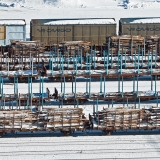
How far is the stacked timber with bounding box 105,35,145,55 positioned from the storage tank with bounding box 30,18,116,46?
375cm

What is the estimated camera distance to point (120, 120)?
2759 cm

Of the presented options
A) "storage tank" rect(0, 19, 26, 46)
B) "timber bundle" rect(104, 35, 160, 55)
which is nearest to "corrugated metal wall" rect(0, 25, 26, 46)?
"storage tank" rect(0, 19, 26, 46)

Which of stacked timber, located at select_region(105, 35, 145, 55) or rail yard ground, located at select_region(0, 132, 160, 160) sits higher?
stacked timber, located at select_region(105, 35, 145, 55)

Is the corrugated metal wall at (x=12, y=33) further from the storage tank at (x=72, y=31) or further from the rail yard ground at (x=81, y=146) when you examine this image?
the rail yard ground at (x=81, y=146)

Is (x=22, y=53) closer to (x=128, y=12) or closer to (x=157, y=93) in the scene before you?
(x=157, y=93)

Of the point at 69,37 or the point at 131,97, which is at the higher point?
the point at 69,37

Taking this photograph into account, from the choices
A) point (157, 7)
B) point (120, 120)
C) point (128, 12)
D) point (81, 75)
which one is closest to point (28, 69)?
point (81, 75)

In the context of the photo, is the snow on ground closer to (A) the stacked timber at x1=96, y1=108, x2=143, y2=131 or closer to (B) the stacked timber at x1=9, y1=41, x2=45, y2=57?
(B) the stacked timber at x1=9, y1=41, x2=45, y2=57

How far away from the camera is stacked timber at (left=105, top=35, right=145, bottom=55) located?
41.8 metres

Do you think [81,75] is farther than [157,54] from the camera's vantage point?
No

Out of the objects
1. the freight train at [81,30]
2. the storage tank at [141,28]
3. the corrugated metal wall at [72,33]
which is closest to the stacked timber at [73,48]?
the freight train at [81,30]

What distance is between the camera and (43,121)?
27.6 metres

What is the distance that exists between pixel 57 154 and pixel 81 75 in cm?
1149

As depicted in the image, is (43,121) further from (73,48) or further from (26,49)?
A: (73,48)
